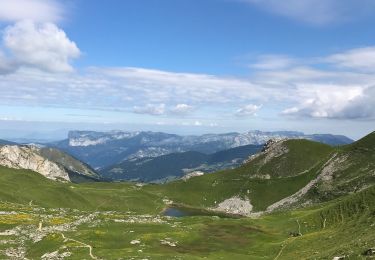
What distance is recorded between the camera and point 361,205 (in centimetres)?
10950

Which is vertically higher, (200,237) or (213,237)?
(200,237)

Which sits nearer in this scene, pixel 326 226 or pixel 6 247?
pixel 6 247

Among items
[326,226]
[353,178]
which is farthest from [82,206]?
[353,178]

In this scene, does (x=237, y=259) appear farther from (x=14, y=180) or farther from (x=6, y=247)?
(x=14, y=180)

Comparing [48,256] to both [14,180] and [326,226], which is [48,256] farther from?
[14,180]

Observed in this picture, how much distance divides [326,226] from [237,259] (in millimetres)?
38989

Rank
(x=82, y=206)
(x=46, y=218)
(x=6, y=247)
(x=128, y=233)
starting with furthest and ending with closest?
(x=82, y=206)
(x=46, y=218)
(x=128, y=233)
(x=6, y=247)

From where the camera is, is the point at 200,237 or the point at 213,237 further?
the point at 213,237

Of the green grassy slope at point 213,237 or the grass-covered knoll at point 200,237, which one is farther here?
the grass-covered knoll at point 200,237

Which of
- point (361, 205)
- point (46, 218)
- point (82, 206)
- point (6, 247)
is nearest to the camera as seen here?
point (6, 247)

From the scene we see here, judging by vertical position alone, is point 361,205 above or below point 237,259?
above

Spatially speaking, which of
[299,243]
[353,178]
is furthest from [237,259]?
[353,178]

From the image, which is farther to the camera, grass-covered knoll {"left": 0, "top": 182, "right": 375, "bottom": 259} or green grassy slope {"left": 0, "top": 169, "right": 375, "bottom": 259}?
grass-covered knoll {"left": 0, "top": 182, "right": 375, "bottom": 259}

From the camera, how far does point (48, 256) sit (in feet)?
268
